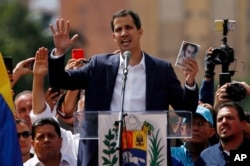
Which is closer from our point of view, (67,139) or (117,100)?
(117,100)

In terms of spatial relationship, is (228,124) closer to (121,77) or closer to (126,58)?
(121,77)

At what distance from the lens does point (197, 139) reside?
12438 mm

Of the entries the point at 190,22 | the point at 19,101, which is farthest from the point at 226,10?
the point at 19,101

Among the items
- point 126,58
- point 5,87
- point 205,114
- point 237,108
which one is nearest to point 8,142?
point 5,87

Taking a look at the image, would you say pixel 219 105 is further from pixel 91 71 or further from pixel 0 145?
pixel 0 145

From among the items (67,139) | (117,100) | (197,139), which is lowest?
(197,139)

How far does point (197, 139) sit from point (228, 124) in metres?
0.82

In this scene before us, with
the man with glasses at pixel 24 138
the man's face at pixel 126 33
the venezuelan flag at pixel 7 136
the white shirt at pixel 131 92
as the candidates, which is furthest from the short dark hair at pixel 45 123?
the venezuelan flag at pixel 7 136

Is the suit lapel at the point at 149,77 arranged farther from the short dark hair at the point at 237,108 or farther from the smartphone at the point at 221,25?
the smartphone at the point at 221,25

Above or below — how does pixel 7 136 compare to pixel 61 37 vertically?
below

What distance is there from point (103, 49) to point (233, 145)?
8590 centimetres

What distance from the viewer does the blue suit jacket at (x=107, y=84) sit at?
10.8 metres

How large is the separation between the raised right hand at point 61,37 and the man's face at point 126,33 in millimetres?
365

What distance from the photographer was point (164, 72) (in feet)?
36.1
